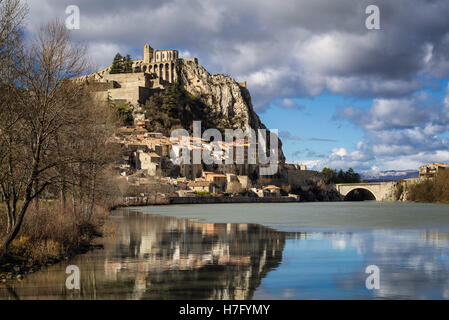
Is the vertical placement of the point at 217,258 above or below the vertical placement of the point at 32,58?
below

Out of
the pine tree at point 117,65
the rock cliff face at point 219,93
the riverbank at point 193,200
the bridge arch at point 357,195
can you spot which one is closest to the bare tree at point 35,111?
the riverbank at point 193,200

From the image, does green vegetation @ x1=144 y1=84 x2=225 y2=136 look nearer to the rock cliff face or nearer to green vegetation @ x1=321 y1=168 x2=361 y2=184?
the rock cliff face

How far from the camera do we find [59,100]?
17359 mm

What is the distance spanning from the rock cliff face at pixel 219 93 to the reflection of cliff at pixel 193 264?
12560 cm

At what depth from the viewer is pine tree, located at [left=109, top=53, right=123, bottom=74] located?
155 meters

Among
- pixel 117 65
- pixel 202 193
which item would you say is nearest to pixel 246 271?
pixel 202 193

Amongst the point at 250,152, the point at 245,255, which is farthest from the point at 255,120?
the point at 245,255

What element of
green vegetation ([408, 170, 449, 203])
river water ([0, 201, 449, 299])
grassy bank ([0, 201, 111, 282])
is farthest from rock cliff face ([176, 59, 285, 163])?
grassy bank ([0, 201, 111, 282])

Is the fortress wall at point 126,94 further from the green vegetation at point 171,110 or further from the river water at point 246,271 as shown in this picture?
the river water at point 246,271

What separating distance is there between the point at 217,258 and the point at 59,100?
27.6 feet

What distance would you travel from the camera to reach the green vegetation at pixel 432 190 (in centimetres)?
10481

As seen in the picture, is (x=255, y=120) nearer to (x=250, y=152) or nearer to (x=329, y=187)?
(x=250, y=152)

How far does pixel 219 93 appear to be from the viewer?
156 metres

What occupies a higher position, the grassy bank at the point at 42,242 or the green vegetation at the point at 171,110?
the green vegetation at the point at 171,110
